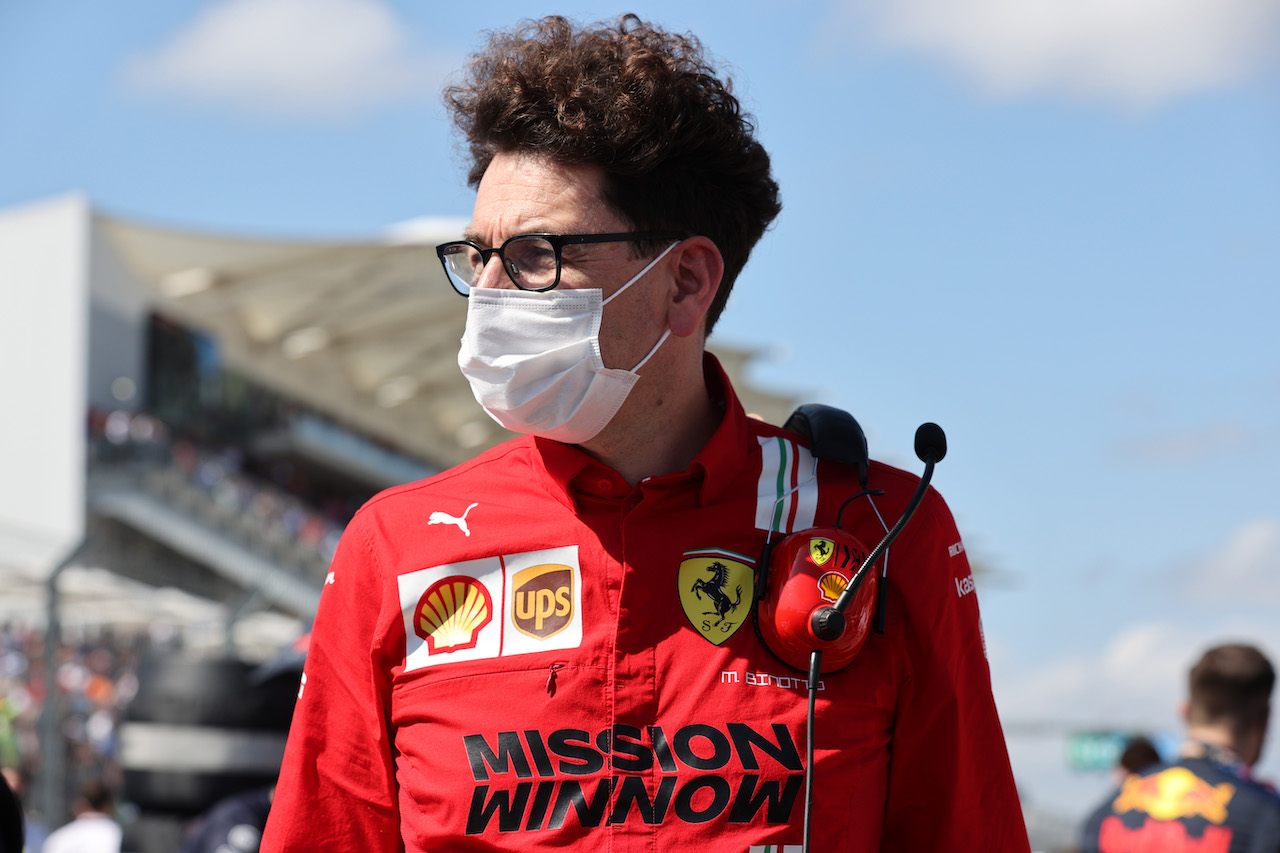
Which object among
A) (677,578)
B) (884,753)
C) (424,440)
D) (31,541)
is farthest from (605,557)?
(424,440)

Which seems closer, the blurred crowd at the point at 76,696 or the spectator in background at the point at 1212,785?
the spectator in background at the point at 1212,785

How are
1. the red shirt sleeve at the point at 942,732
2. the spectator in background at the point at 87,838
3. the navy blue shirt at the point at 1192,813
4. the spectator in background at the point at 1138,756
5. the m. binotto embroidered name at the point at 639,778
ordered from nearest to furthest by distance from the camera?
the m. binotto embroidered name at the point at 639,778 → the red shirt sleeve at the point at 942,732 → the navy blue shirt at the point at 1192,813 → the spectator in background at the point at 87,838 → the spectator in background at the point at 1138,756

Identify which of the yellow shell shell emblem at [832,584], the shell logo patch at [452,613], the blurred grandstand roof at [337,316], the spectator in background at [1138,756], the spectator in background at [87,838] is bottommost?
the spectator in background at [87,838]

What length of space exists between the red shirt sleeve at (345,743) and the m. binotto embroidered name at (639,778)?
9.2 inches

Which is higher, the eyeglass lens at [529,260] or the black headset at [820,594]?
the eyeglass lens at [529,260]

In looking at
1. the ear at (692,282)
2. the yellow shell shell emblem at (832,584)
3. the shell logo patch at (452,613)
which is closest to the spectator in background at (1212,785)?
the yellow shell shell emblem at (832,584)

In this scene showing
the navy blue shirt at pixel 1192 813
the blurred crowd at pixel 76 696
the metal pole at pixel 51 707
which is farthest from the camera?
the blurred crowd at pixel 76 696

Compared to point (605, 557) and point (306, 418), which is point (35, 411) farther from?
point (605, 557)

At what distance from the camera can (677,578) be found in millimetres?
2094

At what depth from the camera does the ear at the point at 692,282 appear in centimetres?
225

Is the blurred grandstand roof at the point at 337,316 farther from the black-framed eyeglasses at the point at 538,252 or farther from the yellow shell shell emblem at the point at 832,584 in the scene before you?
the yellow shell shell emblem at the point at 832,584

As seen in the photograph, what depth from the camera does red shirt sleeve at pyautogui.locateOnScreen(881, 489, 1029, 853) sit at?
2.07 metres

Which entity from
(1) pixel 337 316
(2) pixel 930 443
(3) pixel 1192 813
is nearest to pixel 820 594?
(2) pixel 930 443

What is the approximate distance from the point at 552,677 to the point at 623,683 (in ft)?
0.36
